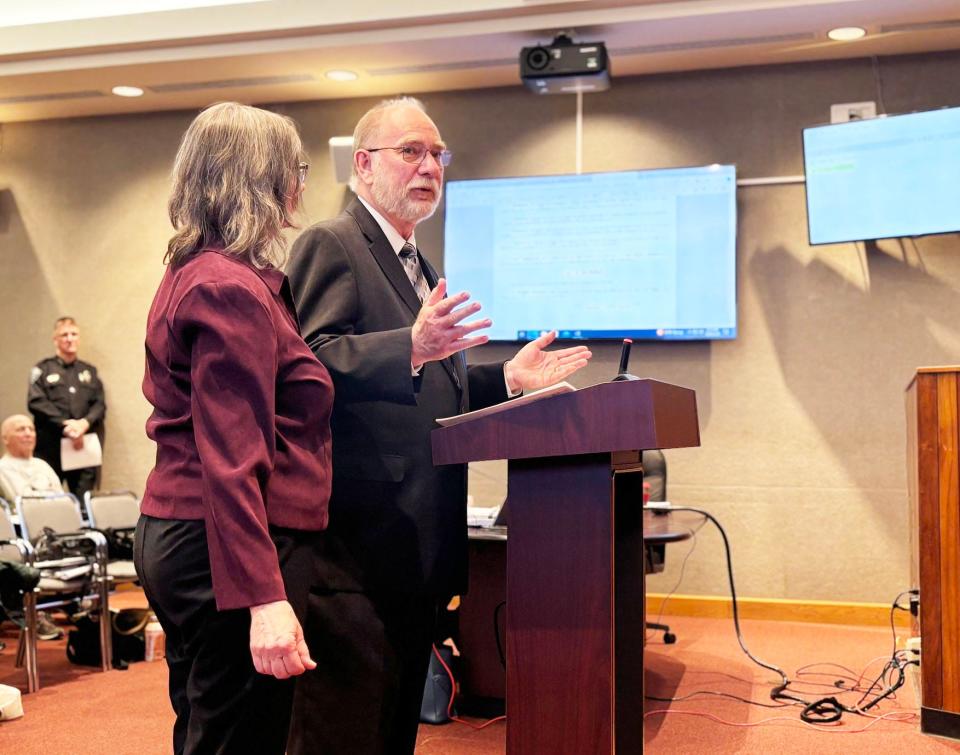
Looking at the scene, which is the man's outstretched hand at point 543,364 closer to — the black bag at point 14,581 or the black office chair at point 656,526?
the black office chair at point 656,526

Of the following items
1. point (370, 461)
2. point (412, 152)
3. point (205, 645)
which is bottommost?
point (205, 645)

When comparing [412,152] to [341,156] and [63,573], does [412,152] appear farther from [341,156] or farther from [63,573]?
[341,156]

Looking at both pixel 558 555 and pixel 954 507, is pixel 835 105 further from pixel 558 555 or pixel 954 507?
pixel 558 555

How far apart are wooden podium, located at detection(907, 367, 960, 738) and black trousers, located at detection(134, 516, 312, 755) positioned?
7.74 feet

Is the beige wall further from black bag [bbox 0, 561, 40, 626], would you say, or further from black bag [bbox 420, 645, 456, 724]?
Result: black bag [bbox 0, 561, 40, 626]

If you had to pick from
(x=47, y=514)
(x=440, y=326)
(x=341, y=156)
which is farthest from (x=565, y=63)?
(x=440, y=326)

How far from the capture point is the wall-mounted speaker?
6328mm

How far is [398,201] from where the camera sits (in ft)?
7.03

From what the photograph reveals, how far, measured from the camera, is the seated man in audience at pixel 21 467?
19.3 ft

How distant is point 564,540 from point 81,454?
19.3ft

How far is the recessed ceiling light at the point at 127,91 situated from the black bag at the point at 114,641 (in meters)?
3.39

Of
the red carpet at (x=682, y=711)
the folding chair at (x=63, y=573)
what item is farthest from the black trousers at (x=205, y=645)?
the folding chair at (x=63, y=573)

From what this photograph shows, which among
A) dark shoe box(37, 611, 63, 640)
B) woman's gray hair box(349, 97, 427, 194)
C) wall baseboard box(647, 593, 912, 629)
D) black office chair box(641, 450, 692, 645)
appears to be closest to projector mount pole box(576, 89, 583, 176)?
black office chair box(641, 450, 692, 645)

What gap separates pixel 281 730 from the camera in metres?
1.53
